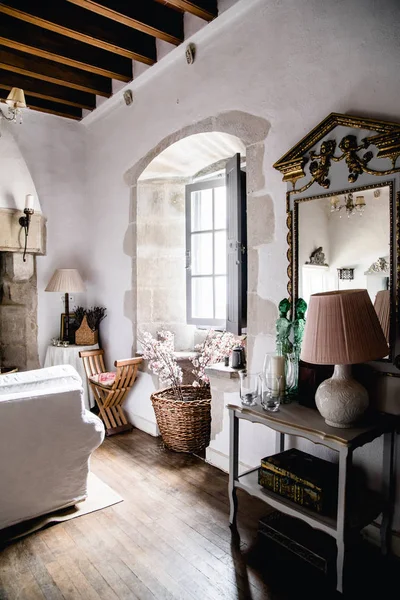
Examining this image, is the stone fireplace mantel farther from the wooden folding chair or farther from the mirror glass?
the mirror glass

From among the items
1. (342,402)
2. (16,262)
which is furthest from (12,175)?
(342,402)

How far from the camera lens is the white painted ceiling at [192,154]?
348 cm

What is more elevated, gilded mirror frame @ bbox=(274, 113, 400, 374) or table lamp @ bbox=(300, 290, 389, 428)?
gilded mirror frame @ bbox=(274, 113, 400, 374)

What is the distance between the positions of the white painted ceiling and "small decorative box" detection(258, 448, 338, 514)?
7.62 feet

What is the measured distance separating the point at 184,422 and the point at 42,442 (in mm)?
1260

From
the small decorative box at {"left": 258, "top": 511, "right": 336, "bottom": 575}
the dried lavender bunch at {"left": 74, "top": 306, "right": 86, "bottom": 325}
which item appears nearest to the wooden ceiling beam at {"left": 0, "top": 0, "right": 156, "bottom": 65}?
the dried lavender bunch at {"left": 74, "top": 306, "right": 86, "bottom": 325}

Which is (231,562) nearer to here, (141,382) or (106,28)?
(141,382)

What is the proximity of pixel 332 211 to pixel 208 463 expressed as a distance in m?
2.07

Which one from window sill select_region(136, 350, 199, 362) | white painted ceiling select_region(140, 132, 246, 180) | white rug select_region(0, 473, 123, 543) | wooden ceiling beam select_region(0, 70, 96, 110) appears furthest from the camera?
wooden ceiling beam select_region(0, 70, 96, 110)

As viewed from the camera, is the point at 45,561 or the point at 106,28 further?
the point at 106,28

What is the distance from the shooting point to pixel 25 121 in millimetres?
4641

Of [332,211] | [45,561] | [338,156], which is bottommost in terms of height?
[45,561]

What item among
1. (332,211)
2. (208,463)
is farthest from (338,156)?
(208,463)

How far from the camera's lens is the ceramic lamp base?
6.38 feet
